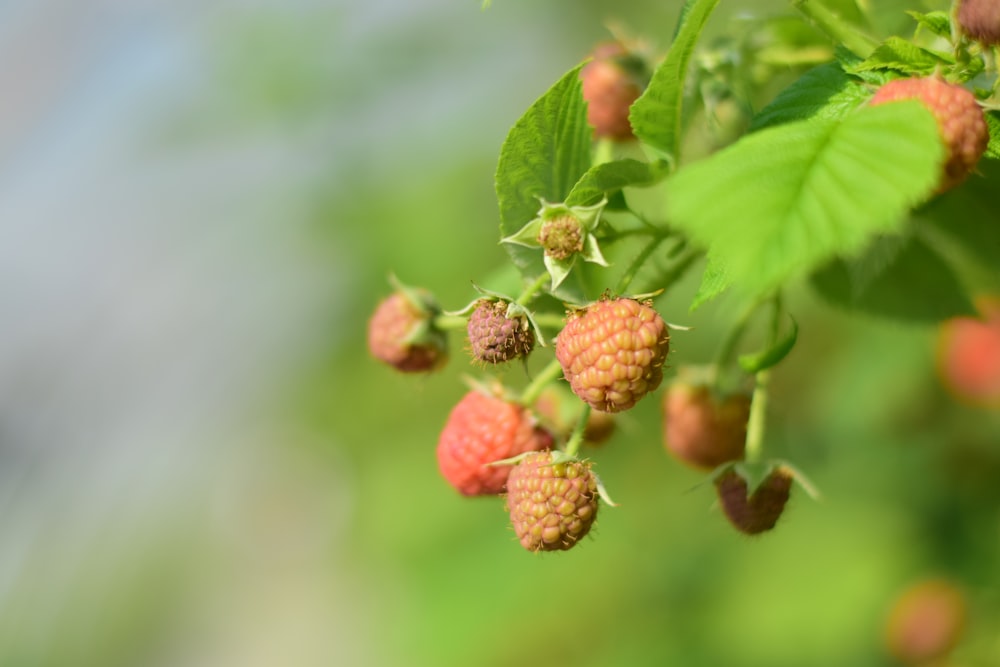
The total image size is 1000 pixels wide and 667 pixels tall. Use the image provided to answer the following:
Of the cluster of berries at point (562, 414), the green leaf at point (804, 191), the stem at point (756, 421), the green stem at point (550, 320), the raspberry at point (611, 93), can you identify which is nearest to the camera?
the green leaf at point (804, 191)

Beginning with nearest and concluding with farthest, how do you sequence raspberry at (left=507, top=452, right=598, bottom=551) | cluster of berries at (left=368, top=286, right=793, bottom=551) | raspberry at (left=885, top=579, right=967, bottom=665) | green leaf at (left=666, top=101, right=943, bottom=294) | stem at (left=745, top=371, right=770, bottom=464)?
green leaf at (left=666, top=101, right=943, bottom=294) < cluster of berries at (left=368, top=286, right=793, bottom=551) < raspberry at (left=507, top=452, right=598, bottom=551) < stem at (left=745, top=371, right=770, bottom=464) < raspberry at (left=885, top=579, right=967, bottom=665)

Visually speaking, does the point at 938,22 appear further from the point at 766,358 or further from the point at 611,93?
the point at 611,93

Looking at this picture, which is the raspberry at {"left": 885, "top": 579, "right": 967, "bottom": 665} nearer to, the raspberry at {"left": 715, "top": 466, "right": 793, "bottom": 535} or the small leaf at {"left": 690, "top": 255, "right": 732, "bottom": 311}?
the raspberry at {"left": 715, "top": 466, "right": 793, "bottom": 535}

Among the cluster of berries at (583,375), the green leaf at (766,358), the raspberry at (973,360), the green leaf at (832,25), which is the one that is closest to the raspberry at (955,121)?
the cluster of berries at (583,375)

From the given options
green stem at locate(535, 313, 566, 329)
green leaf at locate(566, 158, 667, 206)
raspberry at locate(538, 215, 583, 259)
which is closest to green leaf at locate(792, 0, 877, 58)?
green leaf at locate(566, 158, 667, 206)

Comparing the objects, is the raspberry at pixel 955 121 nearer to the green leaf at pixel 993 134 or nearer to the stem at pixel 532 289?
the green leaf at pixel 993 134
